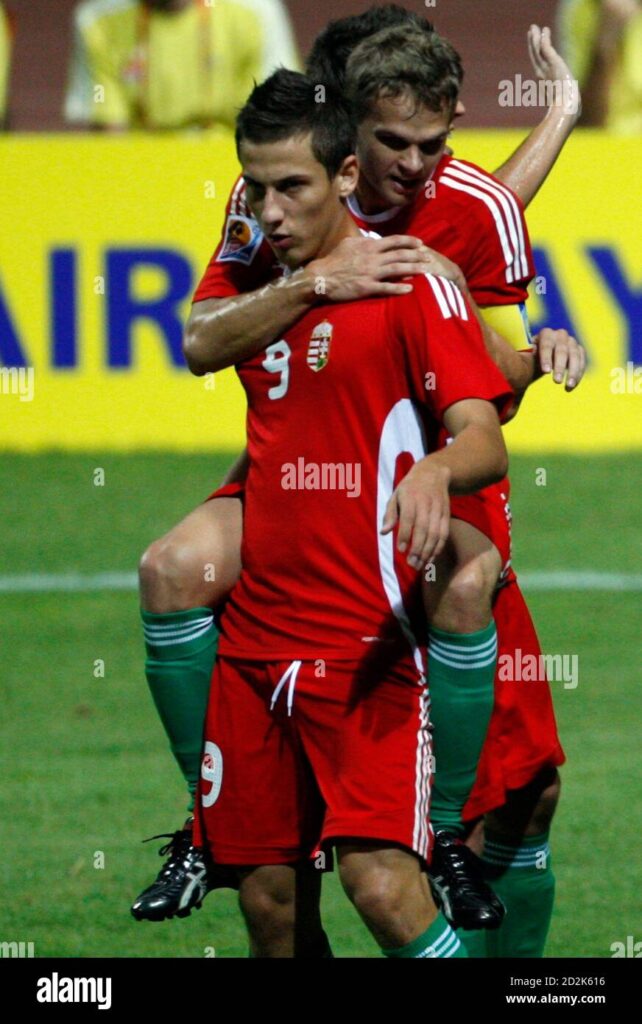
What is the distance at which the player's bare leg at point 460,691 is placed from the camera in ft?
15.0

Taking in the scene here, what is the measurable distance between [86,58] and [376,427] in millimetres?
9059

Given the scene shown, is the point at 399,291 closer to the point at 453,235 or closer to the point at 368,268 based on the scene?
the point at 368,268

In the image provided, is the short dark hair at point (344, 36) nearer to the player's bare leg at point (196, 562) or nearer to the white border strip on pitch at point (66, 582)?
the player's bare leg at point (196, 562)

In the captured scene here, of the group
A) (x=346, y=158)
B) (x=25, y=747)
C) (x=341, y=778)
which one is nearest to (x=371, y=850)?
(x=341, y=778)

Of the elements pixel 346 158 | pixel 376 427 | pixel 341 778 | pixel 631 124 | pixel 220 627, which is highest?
pixel 631 124

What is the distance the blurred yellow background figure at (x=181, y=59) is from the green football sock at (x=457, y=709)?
843 centimetres

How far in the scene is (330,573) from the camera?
463 centimetres

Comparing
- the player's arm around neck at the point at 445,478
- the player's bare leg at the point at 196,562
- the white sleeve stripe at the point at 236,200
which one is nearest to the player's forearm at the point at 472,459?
the player's arm around neck at the point at 445,478

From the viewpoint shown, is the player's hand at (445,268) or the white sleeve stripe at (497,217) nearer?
the player's hand at (445,268)

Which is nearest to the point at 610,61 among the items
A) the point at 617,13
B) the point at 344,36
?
the point at 617,13

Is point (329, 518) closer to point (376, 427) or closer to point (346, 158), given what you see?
point (376, 427)

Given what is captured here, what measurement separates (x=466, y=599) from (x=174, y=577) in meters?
0.69

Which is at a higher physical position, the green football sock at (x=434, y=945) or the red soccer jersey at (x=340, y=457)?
the red soccer jersey at (x=340, y=457)

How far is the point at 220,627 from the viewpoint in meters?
4.89
